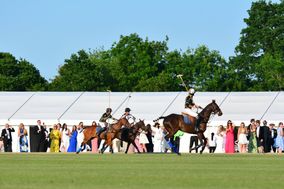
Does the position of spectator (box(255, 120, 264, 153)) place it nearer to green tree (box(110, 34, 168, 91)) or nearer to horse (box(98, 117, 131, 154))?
horse (box(98, 117, 131, 154))

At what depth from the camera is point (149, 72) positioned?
114188mm

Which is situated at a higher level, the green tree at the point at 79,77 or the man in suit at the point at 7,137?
the green tree at the point at 79,77

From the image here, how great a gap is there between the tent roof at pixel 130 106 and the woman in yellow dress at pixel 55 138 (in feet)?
13.3

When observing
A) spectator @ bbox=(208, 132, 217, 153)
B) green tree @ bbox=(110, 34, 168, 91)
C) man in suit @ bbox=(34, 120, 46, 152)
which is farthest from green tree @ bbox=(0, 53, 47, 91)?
spectator @ bbox=(208, 132, 217, 153)

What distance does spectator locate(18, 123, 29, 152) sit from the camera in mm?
53844

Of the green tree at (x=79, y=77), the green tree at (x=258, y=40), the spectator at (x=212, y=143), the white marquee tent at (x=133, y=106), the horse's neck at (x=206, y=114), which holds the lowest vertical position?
the spectator at (x=212, y=143)

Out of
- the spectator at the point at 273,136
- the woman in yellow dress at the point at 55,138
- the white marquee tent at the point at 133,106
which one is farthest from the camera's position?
the white marquee tent at the point at 133,106

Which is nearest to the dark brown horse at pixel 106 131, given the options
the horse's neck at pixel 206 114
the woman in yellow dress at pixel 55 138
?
the horse's neck at pixel 206 114

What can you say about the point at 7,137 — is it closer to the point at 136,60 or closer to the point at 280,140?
the point at 280,140

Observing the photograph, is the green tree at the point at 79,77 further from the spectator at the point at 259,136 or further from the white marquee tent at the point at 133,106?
the spectator at the point at 259,136

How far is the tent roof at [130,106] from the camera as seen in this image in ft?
188

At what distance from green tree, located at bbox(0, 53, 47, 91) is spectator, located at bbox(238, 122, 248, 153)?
52.8m

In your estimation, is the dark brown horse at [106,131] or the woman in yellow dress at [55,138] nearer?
the dark brown horse at [106,131]

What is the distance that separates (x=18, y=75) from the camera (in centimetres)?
11056
